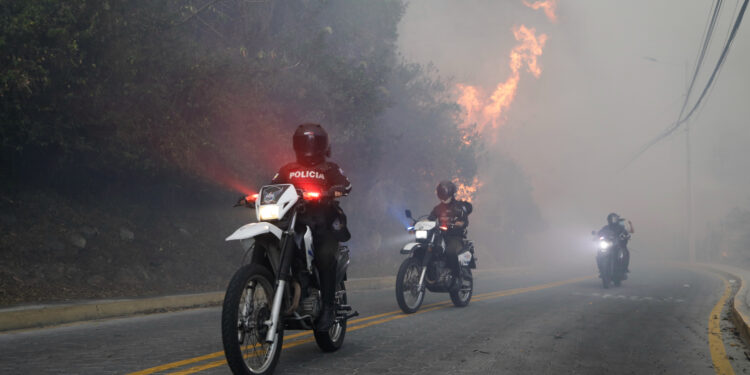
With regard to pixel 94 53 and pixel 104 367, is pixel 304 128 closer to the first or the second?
pixel 104 367

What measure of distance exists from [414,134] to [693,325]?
56.8 ft

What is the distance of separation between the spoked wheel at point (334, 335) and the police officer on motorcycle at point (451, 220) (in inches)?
177

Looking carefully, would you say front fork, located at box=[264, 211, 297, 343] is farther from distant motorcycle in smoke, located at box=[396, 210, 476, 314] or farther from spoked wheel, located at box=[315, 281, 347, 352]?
distant motorcycle in smoke, located at box=[396, 210, 476, 314]

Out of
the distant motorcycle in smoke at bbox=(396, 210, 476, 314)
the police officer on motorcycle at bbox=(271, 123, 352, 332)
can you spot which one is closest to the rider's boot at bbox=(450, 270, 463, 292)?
the distant motorcycle in smoke at bbox=(396, 210, 476, 314)

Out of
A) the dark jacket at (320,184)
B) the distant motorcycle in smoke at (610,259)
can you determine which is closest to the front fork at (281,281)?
the dark jacket at (320,184)

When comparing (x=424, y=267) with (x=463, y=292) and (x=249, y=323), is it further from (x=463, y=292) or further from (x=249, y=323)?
(x=249, y=323)

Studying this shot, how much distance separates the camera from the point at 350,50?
23125 millimetres

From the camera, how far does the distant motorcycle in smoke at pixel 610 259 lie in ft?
54.7

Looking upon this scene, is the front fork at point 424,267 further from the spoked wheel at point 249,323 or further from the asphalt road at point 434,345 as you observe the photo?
the spoked wheel at point 249,323

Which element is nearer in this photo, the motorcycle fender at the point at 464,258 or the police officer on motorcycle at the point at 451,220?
the police officer on motorcycle at the point at 451,220

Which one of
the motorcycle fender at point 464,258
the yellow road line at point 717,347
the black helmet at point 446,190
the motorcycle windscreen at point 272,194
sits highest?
the black helmet at point 446,190

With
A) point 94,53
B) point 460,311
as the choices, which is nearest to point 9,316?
point 94,53

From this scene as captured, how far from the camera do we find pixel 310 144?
5.67 metres

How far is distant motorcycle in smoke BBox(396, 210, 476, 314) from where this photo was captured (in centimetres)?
955
